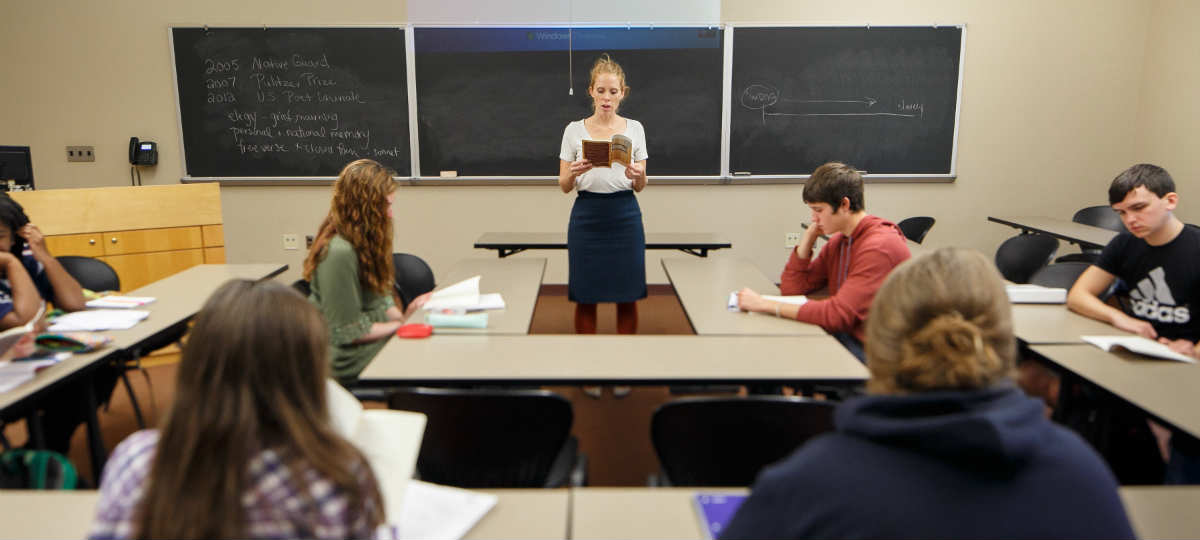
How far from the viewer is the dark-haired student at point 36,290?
247 cm

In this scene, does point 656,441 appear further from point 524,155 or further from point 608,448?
point 524,155

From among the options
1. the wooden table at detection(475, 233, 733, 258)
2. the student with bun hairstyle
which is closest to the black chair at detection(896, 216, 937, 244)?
the wooden table at detection(475, 233, 733, 258)

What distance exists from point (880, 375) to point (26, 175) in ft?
15.0

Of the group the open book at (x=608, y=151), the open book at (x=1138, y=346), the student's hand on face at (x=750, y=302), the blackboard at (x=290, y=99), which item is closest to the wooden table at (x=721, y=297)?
the student's hand on face at (x=750, y=302)

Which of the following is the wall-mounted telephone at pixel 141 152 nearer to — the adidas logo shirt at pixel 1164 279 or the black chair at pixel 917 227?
the black chair at pixel 917 227

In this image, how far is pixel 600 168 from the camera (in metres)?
3.38

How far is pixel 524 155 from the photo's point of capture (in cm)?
532

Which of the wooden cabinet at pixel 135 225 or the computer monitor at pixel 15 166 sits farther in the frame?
the wooden cabinet at pixel 135 225

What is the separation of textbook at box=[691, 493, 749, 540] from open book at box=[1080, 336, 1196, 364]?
151 cm

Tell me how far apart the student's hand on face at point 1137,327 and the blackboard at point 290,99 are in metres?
4.41

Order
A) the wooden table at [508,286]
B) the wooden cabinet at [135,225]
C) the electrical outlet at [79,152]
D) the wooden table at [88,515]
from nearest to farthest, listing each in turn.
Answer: the wooden table at [88,515]
the wooden table at [508,286]
the wooden cabinet at [135,225]
the electrical outlet at [79,152]

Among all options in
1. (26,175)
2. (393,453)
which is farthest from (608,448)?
(26,175)

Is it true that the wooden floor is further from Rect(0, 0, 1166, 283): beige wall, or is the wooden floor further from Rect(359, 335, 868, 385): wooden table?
Rect(0, 0, 1166, 283): beige wall

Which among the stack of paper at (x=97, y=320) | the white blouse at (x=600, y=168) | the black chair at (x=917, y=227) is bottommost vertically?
the stack of paper at (x=97, y=320)
